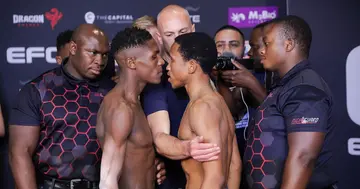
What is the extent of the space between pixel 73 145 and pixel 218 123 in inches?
39.5

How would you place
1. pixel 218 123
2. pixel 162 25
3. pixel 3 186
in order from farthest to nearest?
pixel 3 186 → pixel 162 25 → pixel 218 123

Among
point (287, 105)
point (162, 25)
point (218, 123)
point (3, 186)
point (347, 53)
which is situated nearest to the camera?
point (218, 123)

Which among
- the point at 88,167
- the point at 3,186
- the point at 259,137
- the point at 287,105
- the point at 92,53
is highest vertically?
the point at 92,53

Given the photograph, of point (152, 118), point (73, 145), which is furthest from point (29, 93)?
point (152, 118)

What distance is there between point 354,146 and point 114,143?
8.00 feet

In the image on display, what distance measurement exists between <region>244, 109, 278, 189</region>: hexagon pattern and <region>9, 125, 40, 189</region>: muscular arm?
1215 millimetres

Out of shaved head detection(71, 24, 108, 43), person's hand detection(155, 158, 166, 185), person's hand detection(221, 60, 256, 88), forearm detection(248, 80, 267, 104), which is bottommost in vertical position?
person's hand detection(155, 158, 166, 185)

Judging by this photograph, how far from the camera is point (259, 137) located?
2.72m

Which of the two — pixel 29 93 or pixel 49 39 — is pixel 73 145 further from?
pixel 49 39

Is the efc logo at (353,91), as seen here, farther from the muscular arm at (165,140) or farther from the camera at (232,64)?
the muscular arm at (165,140)

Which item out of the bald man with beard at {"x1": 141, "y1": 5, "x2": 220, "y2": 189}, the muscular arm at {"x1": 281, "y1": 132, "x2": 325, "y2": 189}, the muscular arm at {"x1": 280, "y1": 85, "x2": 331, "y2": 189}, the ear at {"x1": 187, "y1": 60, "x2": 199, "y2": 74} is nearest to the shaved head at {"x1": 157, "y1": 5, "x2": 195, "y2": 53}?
the bald man with beard at {"x1": 141, "y1": 5, "x2": 220, "y2": 189}

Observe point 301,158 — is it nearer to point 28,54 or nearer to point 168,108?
point 168,108

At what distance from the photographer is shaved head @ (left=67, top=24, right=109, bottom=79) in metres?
3.16

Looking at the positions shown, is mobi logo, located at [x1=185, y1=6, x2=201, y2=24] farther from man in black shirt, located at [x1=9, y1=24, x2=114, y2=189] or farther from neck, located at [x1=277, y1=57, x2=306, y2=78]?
neck, located at [x1=277, y1=57, x2=306, y2=78]
